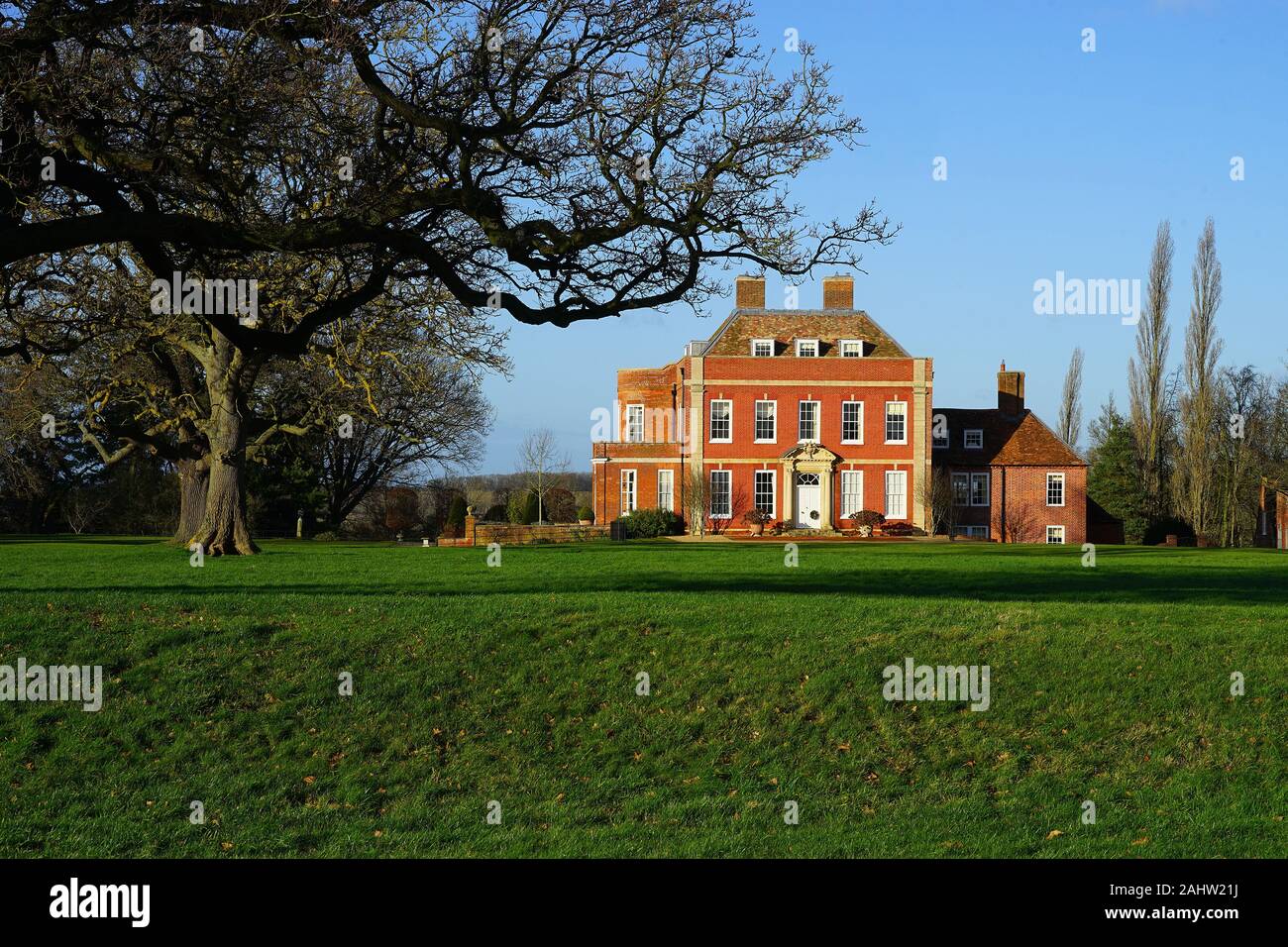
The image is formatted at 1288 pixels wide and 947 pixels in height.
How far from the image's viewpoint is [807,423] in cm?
5709

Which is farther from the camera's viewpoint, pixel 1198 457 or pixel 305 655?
pixel 1198 457

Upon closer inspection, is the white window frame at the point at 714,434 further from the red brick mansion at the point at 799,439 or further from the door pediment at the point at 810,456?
the door pediment at the point at 810,456

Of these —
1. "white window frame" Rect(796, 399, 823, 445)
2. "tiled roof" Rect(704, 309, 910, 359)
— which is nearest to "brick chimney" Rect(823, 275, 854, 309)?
"tiled roof" Rect(704, 309, 910, 359)

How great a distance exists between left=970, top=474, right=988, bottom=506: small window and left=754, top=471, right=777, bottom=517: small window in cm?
965

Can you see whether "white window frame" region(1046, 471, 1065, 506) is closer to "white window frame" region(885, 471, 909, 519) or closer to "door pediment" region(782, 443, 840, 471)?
"white window frame" region(885, 471, 909, 519)

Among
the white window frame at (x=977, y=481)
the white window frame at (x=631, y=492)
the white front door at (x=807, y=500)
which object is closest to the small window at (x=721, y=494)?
the white front door at (x=807, y=500)

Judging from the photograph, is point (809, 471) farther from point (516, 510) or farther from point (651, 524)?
point (516, 510)

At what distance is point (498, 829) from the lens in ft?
37.3

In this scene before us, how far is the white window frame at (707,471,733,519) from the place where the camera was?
5672cm

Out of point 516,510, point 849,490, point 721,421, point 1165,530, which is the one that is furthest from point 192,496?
point 1165,530

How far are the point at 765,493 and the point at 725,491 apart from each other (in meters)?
1.74
